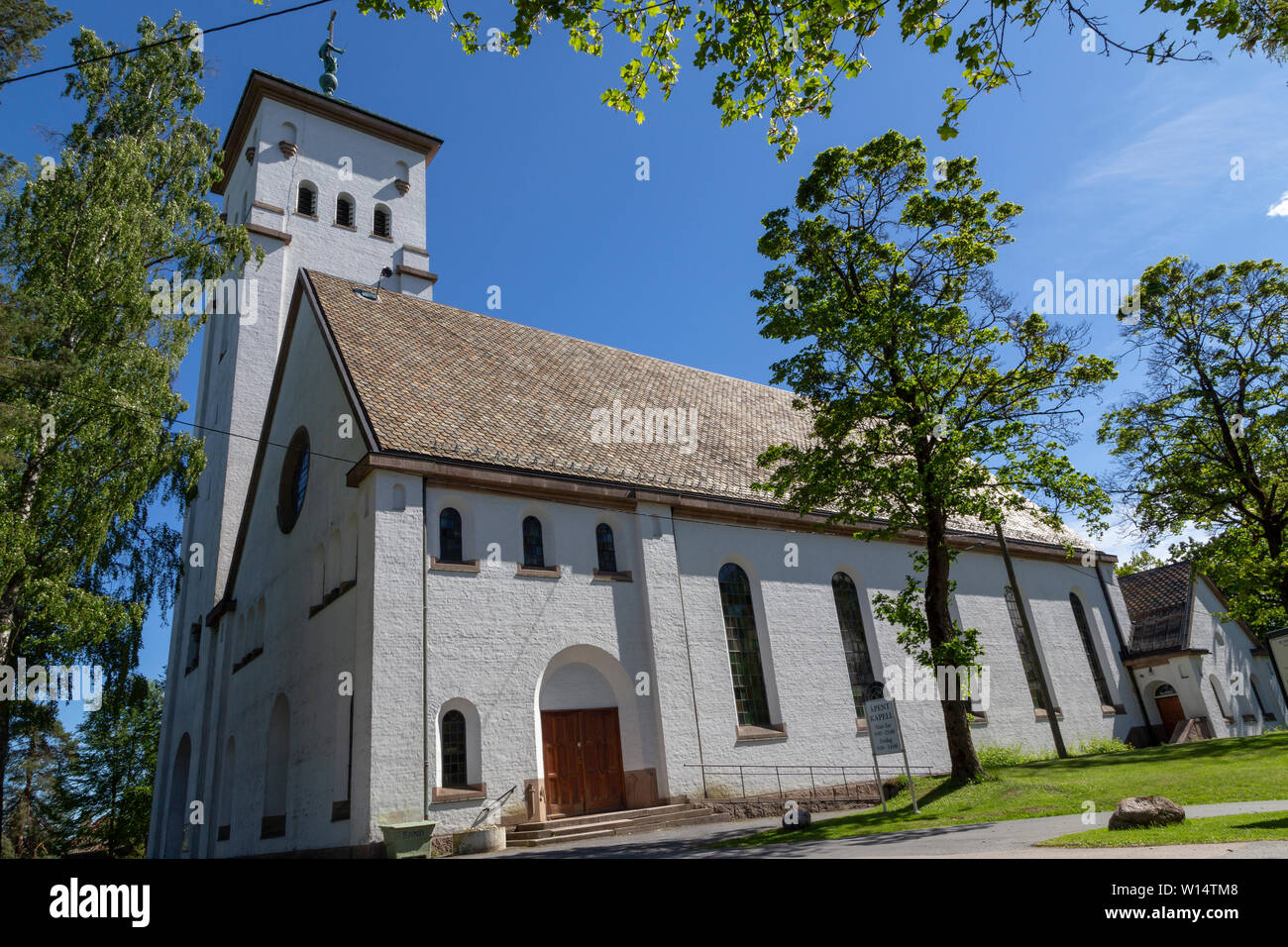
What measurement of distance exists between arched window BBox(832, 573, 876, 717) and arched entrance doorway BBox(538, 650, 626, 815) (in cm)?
713

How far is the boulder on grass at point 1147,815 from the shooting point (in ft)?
28.5

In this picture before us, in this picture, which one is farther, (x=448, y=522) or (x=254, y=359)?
(x=254, y=359)

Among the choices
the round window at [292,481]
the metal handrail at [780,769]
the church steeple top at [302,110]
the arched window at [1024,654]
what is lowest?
the metal handrail at [780,769]

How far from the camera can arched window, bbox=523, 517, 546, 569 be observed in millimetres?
17297

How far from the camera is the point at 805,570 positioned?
838 inches

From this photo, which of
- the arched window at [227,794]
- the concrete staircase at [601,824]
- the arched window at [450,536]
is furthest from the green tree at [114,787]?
the concrete staircase at [601,824]

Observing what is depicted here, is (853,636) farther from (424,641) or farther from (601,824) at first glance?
(424,641)

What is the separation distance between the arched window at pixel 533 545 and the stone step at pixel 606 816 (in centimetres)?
520

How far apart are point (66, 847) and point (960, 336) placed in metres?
49.3

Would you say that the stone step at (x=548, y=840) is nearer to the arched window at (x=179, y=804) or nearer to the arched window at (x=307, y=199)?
the arched window at (x=179, y=804)

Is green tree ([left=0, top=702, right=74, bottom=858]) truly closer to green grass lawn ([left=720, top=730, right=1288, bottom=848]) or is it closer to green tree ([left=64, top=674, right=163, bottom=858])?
green tree ([left=64, top=674, right=163, bottom=858])

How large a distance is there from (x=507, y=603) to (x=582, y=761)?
3.74 m
